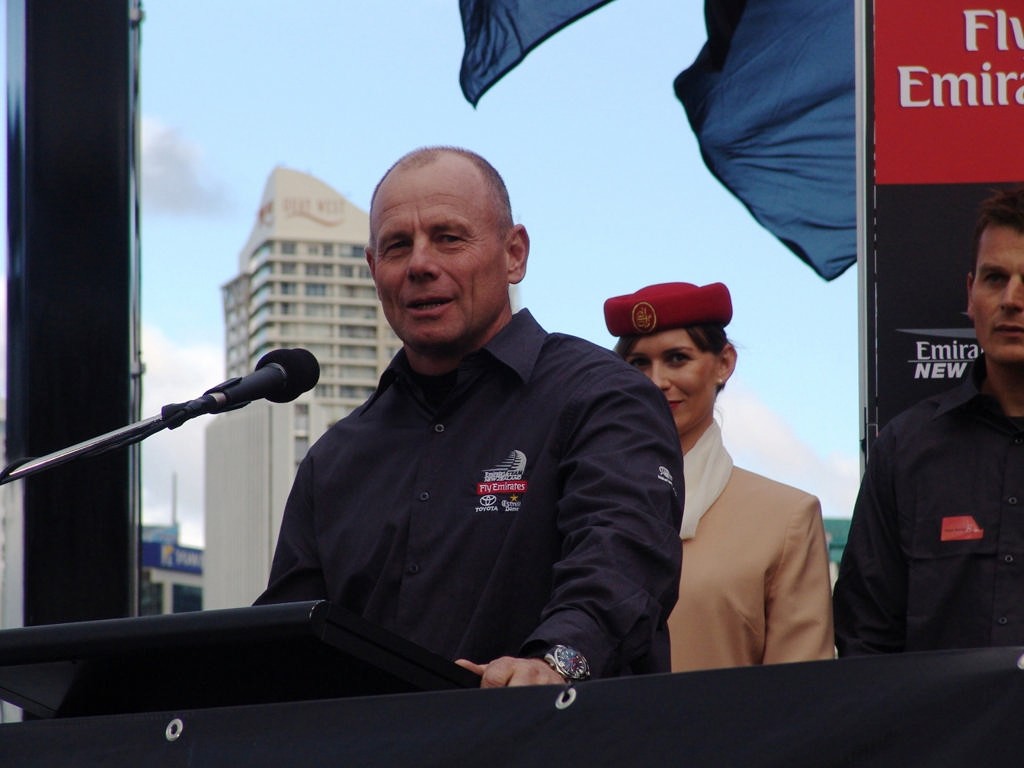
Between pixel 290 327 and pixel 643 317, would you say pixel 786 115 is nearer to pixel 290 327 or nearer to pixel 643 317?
pixel 643 317

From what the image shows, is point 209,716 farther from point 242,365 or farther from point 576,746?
point 242,365

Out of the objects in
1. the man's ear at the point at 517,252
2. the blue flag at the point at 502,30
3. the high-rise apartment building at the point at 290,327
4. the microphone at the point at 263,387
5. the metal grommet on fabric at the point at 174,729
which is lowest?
the metal grommet on fabric at the point at 174,729

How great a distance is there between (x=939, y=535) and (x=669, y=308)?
1002 mm

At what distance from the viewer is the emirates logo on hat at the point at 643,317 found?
370 cm

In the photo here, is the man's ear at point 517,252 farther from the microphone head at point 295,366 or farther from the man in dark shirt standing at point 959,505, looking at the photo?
the man in dark shirt standing at point 959,505

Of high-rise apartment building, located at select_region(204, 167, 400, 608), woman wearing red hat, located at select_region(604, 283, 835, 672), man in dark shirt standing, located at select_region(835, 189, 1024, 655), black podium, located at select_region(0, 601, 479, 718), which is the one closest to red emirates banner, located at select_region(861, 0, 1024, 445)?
man in dark shirt standing, located at select_region(835, 189, 1024, 655)

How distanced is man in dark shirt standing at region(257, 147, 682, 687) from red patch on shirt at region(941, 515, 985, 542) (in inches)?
33.2

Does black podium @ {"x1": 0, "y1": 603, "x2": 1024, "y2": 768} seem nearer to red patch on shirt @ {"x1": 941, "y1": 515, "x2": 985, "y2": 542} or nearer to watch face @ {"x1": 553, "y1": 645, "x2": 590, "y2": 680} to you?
watch face @ {"x1": 553, "y1": 645, "x2": 590, "y2": 680}

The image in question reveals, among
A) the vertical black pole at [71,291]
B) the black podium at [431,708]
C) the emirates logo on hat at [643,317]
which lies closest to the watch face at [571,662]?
the black podium at [431,708]

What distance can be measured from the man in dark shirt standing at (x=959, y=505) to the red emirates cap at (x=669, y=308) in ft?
2.46

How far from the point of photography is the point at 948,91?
3.33 meters

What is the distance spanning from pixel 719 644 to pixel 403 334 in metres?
1.18

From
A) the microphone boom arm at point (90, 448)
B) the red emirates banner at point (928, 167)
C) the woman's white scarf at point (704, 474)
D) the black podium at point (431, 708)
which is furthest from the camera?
the woman's white scarf at point (704, 474)

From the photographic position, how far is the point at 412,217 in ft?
8.27
